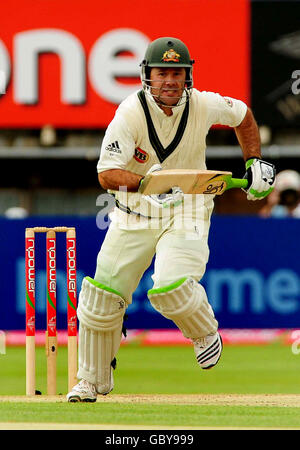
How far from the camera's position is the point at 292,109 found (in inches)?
636

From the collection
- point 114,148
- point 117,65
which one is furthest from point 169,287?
point 117,65

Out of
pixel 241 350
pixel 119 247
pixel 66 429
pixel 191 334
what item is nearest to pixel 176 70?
pixel 119 247

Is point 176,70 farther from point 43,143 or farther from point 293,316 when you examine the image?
point 43,143

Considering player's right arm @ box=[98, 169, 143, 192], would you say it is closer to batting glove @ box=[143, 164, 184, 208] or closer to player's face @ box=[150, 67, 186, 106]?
batting glove @ box=[143, 164, 184, 208]

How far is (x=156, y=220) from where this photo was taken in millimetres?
6914

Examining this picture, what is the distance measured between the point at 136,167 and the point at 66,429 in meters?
1.92

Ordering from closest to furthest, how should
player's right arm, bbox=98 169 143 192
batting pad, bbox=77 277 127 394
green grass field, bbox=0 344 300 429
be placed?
A: 1. green grass field, bbox=0 344 300 429
2. player's right arm, bbox=98 169 143 192
3. batting pad, bbox=77 277 127 394

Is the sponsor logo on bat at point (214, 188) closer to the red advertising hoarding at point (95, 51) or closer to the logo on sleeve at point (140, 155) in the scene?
the logo on sleeve at point (140, 155)

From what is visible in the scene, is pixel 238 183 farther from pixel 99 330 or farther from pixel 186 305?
pixel 99 330

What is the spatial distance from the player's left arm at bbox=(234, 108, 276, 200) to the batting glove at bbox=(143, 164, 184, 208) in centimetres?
53

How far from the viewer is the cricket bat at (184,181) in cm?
646

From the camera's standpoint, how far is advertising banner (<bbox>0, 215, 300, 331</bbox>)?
429 inches

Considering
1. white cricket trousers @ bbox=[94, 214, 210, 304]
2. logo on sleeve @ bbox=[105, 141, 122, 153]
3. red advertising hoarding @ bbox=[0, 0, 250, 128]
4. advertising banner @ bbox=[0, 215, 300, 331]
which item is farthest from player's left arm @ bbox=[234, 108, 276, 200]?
red advertising hoarding @ bbox=[0, 0, 250, 128]

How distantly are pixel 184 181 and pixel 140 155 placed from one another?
1.38 feet
